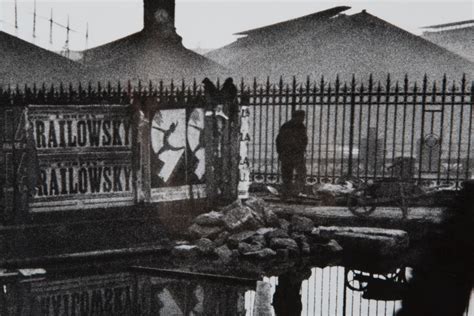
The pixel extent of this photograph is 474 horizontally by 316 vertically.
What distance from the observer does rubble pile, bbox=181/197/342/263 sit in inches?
362

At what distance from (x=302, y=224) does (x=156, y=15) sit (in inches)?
694

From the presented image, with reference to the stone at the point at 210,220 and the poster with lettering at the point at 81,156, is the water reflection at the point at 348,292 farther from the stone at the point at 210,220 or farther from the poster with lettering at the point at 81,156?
the poster with lettering at the point at 81,156

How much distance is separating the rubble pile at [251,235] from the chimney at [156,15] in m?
16.5

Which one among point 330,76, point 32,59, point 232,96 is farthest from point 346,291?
point 330,76

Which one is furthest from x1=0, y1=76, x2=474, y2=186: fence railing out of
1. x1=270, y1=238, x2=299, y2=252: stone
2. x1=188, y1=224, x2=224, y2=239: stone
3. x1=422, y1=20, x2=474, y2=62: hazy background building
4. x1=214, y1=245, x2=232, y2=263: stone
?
x1=422, y1=20, x2=474, y2=62: hazy background building

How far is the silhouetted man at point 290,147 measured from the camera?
42.6 feet

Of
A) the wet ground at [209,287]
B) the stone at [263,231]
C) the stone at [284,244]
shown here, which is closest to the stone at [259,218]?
the stone at [263,231]

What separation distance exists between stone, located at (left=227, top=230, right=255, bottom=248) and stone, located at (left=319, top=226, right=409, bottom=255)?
4.39 feet

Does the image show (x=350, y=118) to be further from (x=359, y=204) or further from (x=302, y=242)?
(x=302, y=242)

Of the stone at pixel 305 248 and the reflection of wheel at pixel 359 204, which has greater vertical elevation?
the reflection of wheel at pixel 359 204

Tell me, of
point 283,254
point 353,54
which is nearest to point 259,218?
point 283,254

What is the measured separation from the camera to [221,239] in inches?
378

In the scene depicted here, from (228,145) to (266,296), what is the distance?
4705 millimetres

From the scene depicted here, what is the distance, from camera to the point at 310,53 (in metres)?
30.8
